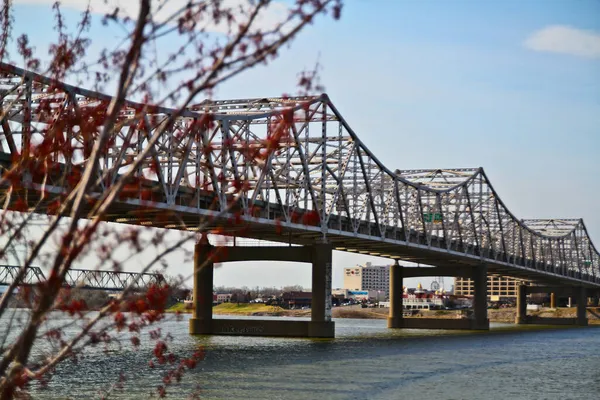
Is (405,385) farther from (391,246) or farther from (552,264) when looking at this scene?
(552,264)

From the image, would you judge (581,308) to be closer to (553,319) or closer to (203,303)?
(553,319)

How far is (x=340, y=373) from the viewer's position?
42719 millimetres

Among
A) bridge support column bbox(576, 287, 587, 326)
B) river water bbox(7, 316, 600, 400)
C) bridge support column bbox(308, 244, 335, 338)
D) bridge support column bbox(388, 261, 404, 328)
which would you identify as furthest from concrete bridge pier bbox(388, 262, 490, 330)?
bridge support column bbox(576, 287, 587, 326)

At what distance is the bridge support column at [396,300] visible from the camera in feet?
374

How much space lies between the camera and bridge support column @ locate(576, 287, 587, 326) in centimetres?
15062

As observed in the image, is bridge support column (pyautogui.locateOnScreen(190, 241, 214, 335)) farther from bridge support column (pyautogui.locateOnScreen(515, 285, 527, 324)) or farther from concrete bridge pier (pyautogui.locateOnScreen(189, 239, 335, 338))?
bridge support column (pyautogui.locateOnScreen(515, 285, 527, 324))

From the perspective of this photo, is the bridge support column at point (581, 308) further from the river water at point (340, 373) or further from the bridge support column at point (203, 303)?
the bridge support column at point (203, 303)

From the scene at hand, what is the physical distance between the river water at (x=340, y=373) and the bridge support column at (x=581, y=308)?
8812 centimetres

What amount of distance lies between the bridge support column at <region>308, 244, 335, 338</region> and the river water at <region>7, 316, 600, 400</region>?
9.91ft

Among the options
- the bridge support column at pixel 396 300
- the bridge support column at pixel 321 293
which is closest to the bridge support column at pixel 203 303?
A: the bridge support column at pixel 321 293

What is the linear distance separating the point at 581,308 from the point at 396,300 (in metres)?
48.7

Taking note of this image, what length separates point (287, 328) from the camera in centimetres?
7175

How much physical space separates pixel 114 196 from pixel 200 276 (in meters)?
66.5

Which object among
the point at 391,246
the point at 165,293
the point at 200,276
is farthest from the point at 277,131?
the point at 391,246
